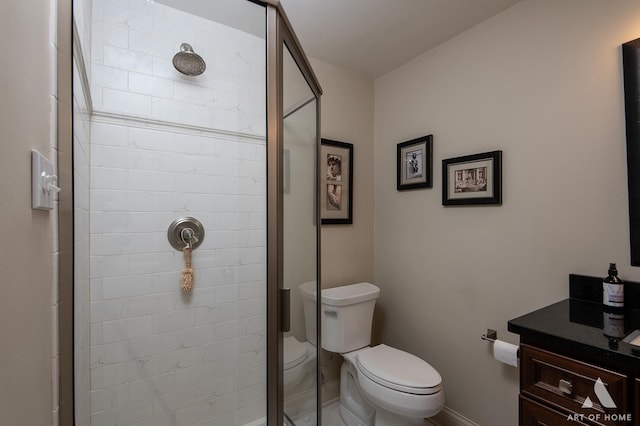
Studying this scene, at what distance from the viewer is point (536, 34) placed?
147cm

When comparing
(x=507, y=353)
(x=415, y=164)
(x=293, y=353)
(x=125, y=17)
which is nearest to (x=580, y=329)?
(x=507, y=353)

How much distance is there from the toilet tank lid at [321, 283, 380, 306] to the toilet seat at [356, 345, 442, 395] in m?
0.31

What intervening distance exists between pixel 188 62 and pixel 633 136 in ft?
6.52

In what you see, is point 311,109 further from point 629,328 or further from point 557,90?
point 629,328

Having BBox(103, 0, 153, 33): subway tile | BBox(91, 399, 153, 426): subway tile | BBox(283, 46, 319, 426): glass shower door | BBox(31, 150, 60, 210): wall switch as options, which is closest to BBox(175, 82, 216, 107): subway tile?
BBox(103, 0, 153, 33): subway tile

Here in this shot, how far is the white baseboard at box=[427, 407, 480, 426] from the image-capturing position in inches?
67.8

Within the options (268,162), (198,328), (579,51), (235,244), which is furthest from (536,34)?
(198,328)

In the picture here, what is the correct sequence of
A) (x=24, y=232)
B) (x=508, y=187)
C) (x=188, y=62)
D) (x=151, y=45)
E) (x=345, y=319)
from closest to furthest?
1. (x=24, y=232)
2. (x=151, y=45)
3. (x=188, y=62)
4. (x=508, y=187)
5. (x=345, y=319)

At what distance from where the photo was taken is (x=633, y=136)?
1.19 m

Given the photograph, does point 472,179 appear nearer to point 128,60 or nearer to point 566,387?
point 566,387

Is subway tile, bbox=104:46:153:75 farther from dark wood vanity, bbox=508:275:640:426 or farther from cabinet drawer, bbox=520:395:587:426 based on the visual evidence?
cabinet drawer, bbox=520:395:587:426

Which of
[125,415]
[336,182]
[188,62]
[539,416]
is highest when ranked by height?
[188,62]

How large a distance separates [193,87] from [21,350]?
136cm

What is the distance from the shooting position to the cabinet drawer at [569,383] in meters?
0.83
